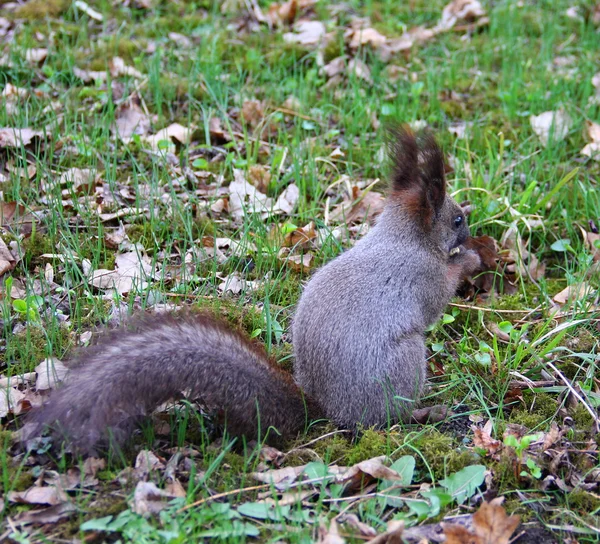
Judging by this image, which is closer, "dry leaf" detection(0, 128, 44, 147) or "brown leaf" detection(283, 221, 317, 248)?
"brown leaf" detection(283, 221, 317, 248)

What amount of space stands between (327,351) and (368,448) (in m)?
0.40

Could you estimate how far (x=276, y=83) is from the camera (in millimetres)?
5242

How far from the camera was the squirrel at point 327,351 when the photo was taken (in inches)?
94.0

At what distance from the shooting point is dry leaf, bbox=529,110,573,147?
4741 millimetres

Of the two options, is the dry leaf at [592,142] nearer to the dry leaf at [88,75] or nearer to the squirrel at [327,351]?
the squirrel at [327,351]

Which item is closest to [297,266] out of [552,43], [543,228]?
[543,228]

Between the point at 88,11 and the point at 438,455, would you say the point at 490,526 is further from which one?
the point at 88,11

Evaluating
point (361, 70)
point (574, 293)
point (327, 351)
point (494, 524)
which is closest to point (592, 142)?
point (574, 293)

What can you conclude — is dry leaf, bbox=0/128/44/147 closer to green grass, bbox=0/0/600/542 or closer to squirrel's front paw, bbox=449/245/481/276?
green grass, bbox=0/0/600/542

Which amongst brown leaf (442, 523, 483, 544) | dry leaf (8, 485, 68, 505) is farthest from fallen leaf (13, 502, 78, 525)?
brown leaf (442, 523, 483, 544)

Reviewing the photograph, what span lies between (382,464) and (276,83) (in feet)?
11.0

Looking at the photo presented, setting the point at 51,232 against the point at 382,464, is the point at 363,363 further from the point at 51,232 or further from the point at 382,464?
the point at 51,232

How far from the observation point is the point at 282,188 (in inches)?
175

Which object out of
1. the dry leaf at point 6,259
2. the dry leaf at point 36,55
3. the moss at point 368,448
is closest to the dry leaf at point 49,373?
the dry leaf at point 6,259
